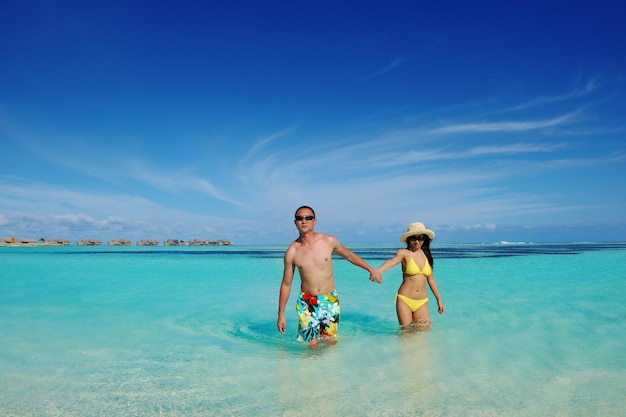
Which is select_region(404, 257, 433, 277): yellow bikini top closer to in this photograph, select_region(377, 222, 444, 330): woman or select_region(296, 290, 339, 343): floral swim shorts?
select_region(377, 222, 444, 330): woman

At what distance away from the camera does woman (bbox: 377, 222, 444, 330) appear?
618 centimetres

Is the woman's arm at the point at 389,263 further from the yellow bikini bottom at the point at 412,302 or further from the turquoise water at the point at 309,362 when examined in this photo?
the turquoise water at the point at 309,362

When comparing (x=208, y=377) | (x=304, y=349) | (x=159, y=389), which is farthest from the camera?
(x=304, y=349)

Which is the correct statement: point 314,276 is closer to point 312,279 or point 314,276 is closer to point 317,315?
point 312,279

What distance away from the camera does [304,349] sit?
19.6ft

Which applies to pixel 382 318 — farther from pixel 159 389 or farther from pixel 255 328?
pixel 159 389

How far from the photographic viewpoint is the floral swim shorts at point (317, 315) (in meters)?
5.68

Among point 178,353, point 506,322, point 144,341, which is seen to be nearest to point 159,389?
point 178,353

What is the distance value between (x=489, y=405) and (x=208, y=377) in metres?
2.98

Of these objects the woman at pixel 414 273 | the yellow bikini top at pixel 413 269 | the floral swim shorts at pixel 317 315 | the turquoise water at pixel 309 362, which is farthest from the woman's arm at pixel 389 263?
the turquoise water at pixel 309 362

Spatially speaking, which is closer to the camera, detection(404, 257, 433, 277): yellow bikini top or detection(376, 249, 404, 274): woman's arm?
detection(376, 249, 404, 274): woman's arm

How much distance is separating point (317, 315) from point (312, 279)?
497mm

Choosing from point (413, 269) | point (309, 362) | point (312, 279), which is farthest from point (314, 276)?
point (413, 269)

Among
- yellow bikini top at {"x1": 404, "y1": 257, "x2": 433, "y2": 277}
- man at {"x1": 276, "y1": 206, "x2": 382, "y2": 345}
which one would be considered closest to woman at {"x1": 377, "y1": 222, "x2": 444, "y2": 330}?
yellow bikini top at {"x1": 404, "y1": 257, "x2": 433, "y2": 277}
